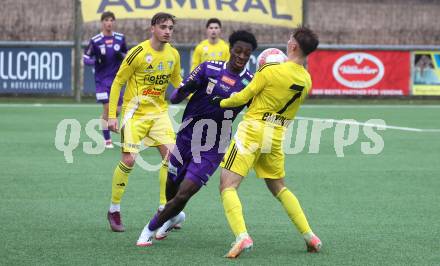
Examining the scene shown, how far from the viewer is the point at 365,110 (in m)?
24.6

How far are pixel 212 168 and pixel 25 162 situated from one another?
6.16 meters

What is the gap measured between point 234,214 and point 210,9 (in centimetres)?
1976

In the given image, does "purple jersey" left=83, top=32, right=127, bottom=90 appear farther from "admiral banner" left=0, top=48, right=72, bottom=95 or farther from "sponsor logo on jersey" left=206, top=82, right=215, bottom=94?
"admiral banner" left=0, top=48, right=72, bottom=95

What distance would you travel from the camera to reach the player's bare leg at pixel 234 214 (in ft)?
26.5

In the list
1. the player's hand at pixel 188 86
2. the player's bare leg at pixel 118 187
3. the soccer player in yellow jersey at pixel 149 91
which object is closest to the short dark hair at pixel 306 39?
the player's hand at pixel 188 86

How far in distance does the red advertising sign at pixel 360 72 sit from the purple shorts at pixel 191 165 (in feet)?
59.8

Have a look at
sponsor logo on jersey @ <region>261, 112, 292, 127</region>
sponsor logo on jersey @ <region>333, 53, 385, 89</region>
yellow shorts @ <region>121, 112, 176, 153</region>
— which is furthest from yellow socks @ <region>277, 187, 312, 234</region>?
sponsor logo on jersey @ <region>333, 53, 385, 89</region>

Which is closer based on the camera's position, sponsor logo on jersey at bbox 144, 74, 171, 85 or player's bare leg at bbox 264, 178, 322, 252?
player's bare leg at bbox 264, 178, 322, 252

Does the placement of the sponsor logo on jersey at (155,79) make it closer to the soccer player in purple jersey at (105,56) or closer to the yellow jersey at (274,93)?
the yellow jersey at (274,93)

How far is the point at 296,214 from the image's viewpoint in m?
8.47

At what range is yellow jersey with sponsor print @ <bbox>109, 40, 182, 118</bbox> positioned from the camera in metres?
9.91

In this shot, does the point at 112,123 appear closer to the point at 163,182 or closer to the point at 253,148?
the point at 163,182

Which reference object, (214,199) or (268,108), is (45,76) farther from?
(268,108)

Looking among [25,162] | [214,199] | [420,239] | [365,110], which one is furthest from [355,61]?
[420,239]
